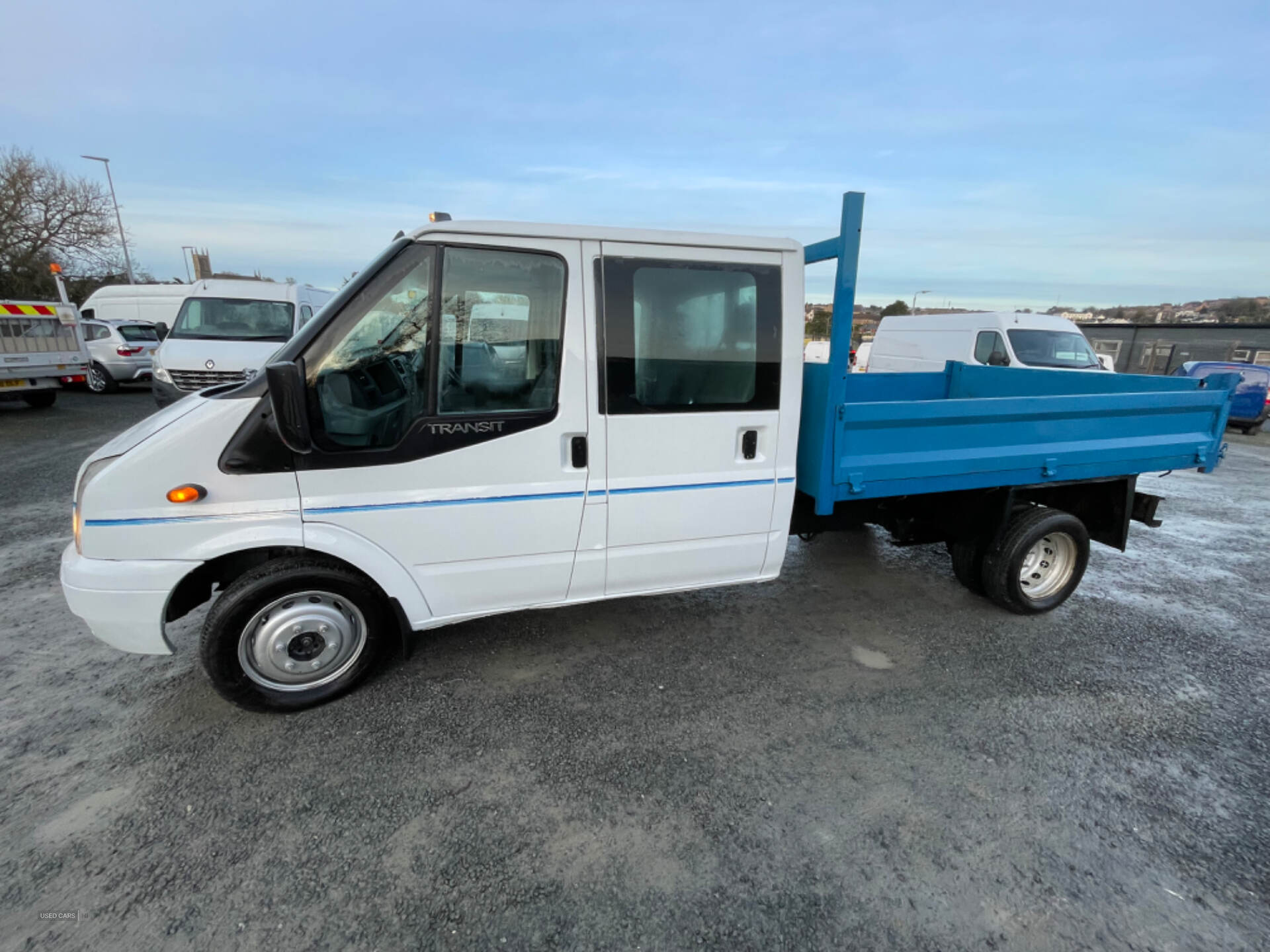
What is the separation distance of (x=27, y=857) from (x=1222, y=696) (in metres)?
5.35

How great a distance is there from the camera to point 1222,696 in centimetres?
320

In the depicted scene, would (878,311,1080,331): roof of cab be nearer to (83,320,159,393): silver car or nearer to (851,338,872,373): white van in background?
(851,338,872,373): white van in background

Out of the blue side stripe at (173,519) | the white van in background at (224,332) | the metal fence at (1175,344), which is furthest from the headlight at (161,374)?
the metal fence at (1175,344)

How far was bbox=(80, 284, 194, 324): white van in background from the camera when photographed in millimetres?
17969

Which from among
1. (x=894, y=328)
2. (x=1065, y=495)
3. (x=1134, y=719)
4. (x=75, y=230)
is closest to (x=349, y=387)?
(x=1134, y=719)

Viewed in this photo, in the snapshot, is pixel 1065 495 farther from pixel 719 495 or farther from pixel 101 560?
pixel 101 560

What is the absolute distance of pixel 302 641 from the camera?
113 inches

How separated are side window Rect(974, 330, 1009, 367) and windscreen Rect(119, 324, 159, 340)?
690 inches

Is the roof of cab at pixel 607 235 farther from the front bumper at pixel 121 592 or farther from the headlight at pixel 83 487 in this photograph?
the front bumper at pixel 121 592

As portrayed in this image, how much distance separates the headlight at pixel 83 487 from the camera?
8.20 feet

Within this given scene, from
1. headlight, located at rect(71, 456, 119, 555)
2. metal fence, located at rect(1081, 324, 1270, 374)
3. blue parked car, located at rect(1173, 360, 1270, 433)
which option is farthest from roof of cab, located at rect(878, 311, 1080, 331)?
headlight, located at rect(71, 456, 119, 555)

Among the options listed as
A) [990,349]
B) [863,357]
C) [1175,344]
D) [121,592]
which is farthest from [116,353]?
[1175,344]

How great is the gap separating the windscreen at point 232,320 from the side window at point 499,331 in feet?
28.8

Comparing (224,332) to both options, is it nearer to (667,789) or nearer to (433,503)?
(433,503)
